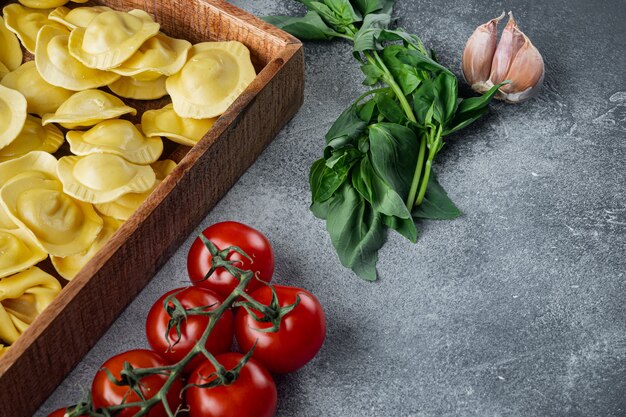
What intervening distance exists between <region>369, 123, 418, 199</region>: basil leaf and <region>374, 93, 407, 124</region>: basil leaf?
0.14 feet

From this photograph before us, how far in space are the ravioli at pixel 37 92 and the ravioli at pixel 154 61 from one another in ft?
0.40

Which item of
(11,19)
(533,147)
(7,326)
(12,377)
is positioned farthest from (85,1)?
(533,147)

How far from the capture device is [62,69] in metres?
1.57

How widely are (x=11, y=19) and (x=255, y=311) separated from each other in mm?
810

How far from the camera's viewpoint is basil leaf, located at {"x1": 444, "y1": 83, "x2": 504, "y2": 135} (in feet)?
5.31

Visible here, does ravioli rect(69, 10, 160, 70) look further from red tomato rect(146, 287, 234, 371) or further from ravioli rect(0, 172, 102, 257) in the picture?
red tomato rect(146, 287, 234, 371)

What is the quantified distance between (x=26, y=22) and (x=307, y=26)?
1.84 feet

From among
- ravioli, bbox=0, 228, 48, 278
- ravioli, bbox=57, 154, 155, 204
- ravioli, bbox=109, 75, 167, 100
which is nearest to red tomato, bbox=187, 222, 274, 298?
ravioli, bbox=57, 154, 155, 204

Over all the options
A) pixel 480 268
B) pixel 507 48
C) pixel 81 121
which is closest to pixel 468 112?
pixel 507 48

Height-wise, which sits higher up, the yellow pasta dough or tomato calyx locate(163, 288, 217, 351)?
the yellow pasta dough

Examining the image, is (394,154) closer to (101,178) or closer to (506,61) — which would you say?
(506,61)

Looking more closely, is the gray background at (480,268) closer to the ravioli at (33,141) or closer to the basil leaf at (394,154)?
the basil leaf at (394,154)

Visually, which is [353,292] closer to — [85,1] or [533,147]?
[533,147]

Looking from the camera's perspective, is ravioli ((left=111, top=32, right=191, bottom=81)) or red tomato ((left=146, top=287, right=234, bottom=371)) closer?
red tomato ((left=146, top=287, right=234, bottom=371))
